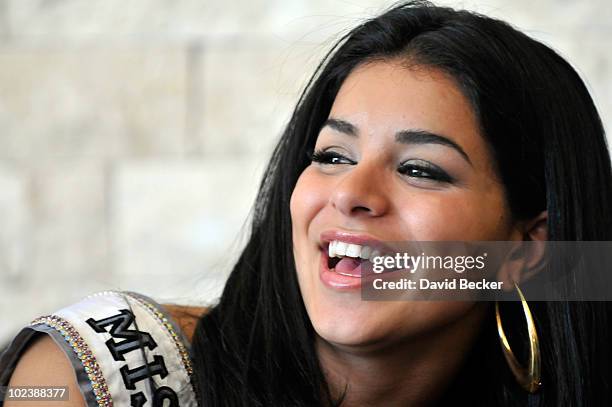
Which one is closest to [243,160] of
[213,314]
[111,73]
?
[111,73]

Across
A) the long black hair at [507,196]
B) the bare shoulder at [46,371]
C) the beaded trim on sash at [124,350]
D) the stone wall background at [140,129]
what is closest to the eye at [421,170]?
the long black hair at [507,196]

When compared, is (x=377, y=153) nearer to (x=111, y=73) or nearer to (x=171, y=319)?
(x=171, y=319)

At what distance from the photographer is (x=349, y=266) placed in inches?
63.1

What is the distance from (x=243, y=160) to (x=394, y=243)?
144 cm

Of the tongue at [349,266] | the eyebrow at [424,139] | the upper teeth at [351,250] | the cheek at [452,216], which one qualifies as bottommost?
the tongue at [349,266]

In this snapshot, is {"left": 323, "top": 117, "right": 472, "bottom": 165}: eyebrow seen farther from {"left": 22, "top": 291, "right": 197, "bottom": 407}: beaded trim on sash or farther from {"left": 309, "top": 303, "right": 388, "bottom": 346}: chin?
{"left": 22, "top": 291, "right": 197, "bottom": 407}: beaded trim on sash

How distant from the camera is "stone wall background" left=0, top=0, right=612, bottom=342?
2.96 m

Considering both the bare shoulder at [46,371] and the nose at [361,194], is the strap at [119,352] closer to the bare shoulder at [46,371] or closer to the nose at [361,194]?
the bare shoulder at [46,371]

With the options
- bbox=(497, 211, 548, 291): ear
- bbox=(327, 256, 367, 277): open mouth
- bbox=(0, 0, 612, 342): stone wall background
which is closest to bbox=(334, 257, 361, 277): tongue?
Result: bbox=(327, 256, 367, 277): open mouth

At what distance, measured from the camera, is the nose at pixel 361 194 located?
1.57m

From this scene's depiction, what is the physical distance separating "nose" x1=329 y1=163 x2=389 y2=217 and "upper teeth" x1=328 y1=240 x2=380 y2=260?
5 cm

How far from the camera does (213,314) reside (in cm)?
181

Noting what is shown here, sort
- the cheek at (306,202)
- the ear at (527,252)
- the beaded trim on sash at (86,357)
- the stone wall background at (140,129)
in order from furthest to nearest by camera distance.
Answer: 1. the stone wall background at (140,129)
2. the ear at (527,252)
3. the cheek at (306,202)
4. the beaded trim on sash at (86,357)

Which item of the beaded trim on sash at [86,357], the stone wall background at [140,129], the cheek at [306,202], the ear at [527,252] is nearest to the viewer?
the beaded trim on sash at [86,357]
